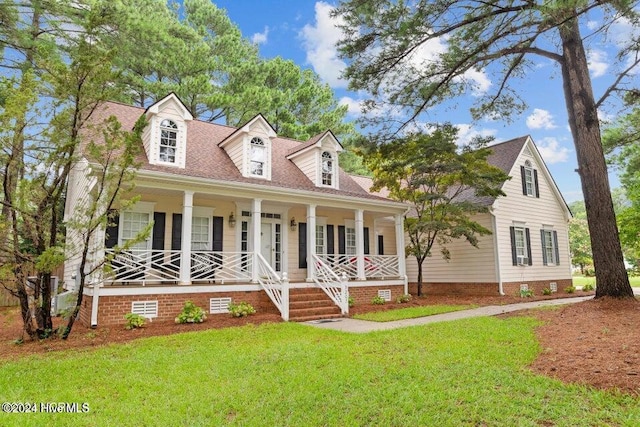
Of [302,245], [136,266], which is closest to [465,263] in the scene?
[302,245]

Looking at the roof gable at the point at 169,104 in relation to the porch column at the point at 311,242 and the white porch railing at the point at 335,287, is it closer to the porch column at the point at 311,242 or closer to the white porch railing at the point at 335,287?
the porch column at the point at 311,242

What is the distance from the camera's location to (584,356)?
5105 millimetres

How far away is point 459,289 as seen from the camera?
52.5 ft

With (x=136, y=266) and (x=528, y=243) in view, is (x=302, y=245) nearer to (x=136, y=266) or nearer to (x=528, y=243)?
(x=136, y=266)

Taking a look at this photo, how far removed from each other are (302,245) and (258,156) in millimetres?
3560

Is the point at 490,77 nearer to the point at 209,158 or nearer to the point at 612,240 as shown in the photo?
the point at 612,240

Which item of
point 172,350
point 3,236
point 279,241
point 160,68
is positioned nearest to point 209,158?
point 279,241

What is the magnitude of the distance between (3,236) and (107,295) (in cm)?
242

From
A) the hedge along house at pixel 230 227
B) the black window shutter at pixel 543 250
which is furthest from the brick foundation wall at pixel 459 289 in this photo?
the black window shutter at pixel 543 250

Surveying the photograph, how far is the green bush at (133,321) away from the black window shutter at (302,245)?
6131 millimetres

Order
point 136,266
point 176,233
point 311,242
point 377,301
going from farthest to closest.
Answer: point 377,301
point 311,242
point 176,233
point 136,266

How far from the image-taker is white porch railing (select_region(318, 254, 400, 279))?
13781mm

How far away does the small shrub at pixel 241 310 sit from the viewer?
32.6ft

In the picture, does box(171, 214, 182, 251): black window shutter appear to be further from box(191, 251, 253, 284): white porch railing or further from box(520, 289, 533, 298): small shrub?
box(520, 289, 533, 298): small shrub
